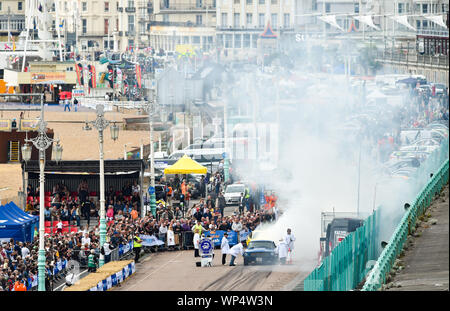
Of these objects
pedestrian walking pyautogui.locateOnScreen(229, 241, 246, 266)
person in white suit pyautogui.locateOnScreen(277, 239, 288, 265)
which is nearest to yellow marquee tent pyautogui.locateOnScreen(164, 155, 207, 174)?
pedestrian walking pyautogui.locateOnScreen(229, 241, 246, 266)

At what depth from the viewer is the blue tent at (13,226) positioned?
27734mm

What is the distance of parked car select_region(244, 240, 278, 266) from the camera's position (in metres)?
25.5

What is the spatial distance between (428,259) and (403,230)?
164 centimetres

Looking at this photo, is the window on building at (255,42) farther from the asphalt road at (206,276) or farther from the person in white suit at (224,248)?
the person in white suit at (224,248)

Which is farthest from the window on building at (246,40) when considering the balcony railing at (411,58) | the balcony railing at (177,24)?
the balcony railing at (411,58)

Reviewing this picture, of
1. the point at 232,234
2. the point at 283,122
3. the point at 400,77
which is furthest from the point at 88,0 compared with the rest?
the point at 232,234

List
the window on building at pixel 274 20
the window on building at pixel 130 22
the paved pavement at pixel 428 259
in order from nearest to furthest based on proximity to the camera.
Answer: the paved pavement at pixel 428 259 < the window on building at pixel 274 20 < the window on building at pixel 130 22

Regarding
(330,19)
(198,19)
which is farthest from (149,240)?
(198,19)

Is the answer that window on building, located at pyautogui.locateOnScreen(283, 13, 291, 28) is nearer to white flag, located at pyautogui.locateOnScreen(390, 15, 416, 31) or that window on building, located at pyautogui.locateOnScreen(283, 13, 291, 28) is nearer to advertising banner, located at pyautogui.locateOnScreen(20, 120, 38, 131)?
white flag, located at pyautogui.locateOnScreen(390, 15, 416, 31)

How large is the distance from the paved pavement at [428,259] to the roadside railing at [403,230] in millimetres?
191

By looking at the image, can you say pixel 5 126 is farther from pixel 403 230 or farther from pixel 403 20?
pixel 403 20

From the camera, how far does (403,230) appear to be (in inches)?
809
